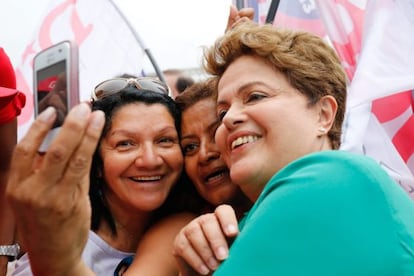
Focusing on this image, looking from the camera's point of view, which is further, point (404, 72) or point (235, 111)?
point (404, 72)

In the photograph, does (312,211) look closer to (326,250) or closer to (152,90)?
(326,250)

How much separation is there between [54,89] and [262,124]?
2.50 ft

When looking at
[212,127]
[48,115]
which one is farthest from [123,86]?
[48,115]

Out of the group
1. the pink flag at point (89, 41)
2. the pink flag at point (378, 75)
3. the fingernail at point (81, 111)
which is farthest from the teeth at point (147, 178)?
the pink flag at point (89, 41)

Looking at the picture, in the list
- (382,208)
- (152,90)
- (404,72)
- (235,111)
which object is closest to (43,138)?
(382,208)

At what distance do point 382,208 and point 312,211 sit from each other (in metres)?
0.12

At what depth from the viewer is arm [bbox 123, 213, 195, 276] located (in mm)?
1881

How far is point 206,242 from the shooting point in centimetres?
141

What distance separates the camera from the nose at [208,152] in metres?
2.21

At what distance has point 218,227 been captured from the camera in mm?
1451

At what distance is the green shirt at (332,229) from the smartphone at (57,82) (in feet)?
1.25

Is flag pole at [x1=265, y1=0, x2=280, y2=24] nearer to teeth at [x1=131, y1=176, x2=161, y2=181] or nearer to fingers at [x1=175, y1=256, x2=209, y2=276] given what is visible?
teeth at [x1=131, y1=176, x2=161, y2=181]

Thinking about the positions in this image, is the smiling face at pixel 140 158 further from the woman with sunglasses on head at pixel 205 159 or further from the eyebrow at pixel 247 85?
A: the eyebrow at pixel 247 85

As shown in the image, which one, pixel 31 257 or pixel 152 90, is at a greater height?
pixel 31 257
